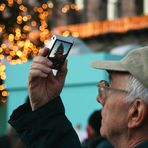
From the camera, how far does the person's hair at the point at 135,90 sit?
2.36 metres

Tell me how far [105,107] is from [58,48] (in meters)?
0.42

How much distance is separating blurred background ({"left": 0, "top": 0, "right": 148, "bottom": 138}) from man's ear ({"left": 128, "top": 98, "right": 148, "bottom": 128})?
5800 mm

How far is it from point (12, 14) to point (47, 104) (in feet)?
47.3

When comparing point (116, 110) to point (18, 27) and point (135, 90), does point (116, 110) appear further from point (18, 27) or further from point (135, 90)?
point (18, 27)

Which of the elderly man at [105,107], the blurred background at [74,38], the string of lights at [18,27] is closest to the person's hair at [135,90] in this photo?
the elderly man at [105,107]

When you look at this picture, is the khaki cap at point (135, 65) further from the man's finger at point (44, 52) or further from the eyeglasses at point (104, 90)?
the man's finger at point (44, 52)

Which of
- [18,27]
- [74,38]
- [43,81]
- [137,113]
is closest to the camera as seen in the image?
[137,113]

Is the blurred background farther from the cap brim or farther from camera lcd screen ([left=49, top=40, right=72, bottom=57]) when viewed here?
the cap brim

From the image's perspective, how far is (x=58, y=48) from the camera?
273 centimetres

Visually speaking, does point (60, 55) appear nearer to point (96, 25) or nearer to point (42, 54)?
point (42, 54)

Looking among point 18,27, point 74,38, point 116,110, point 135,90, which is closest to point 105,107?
point 116,110

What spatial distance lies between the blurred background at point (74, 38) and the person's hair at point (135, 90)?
227 inches

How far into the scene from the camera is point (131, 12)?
92.2 feet

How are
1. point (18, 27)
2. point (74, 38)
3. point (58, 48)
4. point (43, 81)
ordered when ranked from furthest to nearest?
1. point (18, 27)
2. point (74, 38)
3. point (43, 81)
4. point (58, 48)
